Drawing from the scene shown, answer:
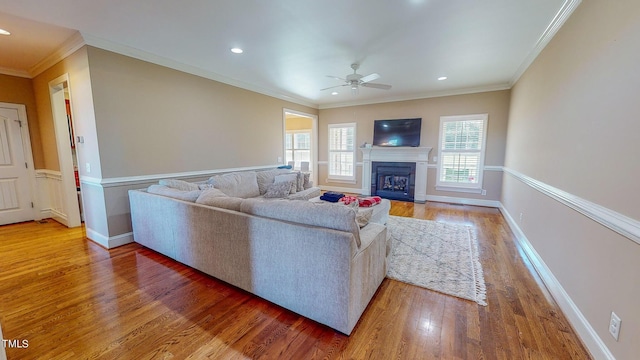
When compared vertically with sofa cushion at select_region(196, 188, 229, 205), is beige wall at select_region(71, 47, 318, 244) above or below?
above

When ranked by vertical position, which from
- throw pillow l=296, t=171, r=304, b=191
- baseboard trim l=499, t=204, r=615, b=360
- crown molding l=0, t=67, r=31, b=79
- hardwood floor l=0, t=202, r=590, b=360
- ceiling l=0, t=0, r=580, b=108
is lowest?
hardwood floor l=0, t=202, r=590, b=360

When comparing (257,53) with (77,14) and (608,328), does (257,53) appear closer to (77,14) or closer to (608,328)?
(77,14)

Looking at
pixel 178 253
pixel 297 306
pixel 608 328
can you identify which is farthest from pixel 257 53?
pixel 608 328

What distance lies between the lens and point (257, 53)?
3473 mm

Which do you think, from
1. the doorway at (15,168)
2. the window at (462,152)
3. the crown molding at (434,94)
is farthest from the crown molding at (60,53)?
the window at (462,152)

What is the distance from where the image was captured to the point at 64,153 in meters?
3.89

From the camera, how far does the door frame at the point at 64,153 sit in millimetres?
3818

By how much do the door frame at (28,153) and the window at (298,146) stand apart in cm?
607

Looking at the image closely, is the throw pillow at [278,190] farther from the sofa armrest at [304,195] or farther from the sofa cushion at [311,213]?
the sofa cushion at [311,213]

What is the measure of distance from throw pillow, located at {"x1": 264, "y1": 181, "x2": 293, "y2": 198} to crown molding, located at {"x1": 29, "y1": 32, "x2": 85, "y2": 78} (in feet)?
10.2

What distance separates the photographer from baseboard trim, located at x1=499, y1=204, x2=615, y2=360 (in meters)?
1.58

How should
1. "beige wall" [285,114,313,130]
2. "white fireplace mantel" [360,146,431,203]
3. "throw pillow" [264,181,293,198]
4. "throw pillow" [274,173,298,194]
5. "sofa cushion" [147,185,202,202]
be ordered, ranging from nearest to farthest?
"sofa cushion" [147,185,202,202] < "throw pillow" [264,181,293,198] < "throw pillow" [274,173,298,194] < "white fireplace mantel" [360,146,431,203] < "beige wall" [285,114,313,130]

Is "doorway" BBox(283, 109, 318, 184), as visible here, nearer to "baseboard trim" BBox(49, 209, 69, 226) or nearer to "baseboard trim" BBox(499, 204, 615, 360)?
"baseboard trim" BBox(49, 209, 69, 226)

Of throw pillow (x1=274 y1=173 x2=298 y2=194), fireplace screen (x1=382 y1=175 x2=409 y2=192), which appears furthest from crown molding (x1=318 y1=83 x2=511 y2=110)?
throw pillow (x1=274 y1=173 x2=298 y2=194)
